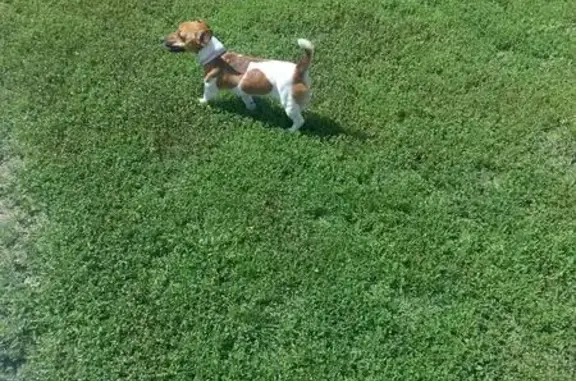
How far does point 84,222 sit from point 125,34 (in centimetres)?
189

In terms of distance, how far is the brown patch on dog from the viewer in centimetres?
465

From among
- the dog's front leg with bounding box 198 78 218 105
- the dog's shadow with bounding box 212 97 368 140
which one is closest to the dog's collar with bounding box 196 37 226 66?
the dog's front leg with bounding box 198 78 218 105

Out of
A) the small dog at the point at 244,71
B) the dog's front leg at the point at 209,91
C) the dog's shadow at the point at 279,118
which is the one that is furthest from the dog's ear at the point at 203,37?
the dog's shadow at the point at 279,118

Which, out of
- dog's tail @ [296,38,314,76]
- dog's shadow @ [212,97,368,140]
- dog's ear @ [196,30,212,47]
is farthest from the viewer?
dog's shadow @ [212,97,368,140]

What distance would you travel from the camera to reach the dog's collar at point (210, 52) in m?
4.64

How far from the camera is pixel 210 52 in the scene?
467 cm

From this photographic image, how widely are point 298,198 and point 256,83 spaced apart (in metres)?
0.84

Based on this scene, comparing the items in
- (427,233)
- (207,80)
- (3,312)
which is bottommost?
(3,312)

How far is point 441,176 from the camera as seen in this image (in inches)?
189

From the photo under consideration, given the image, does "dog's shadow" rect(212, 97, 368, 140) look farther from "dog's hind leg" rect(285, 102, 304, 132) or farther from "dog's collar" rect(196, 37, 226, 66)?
"dog's collar" rect(196, 37, 226, 66)

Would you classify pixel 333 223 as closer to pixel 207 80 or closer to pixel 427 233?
pixel 427 233

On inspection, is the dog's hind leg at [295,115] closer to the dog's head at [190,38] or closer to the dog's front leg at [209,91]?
the dog's front leg at [209,91]

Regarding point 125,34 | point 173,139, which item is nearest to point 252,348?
point 173,139

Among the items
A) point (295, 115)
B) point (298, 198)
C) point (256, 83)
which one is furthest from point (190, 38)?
point (298, 198)
